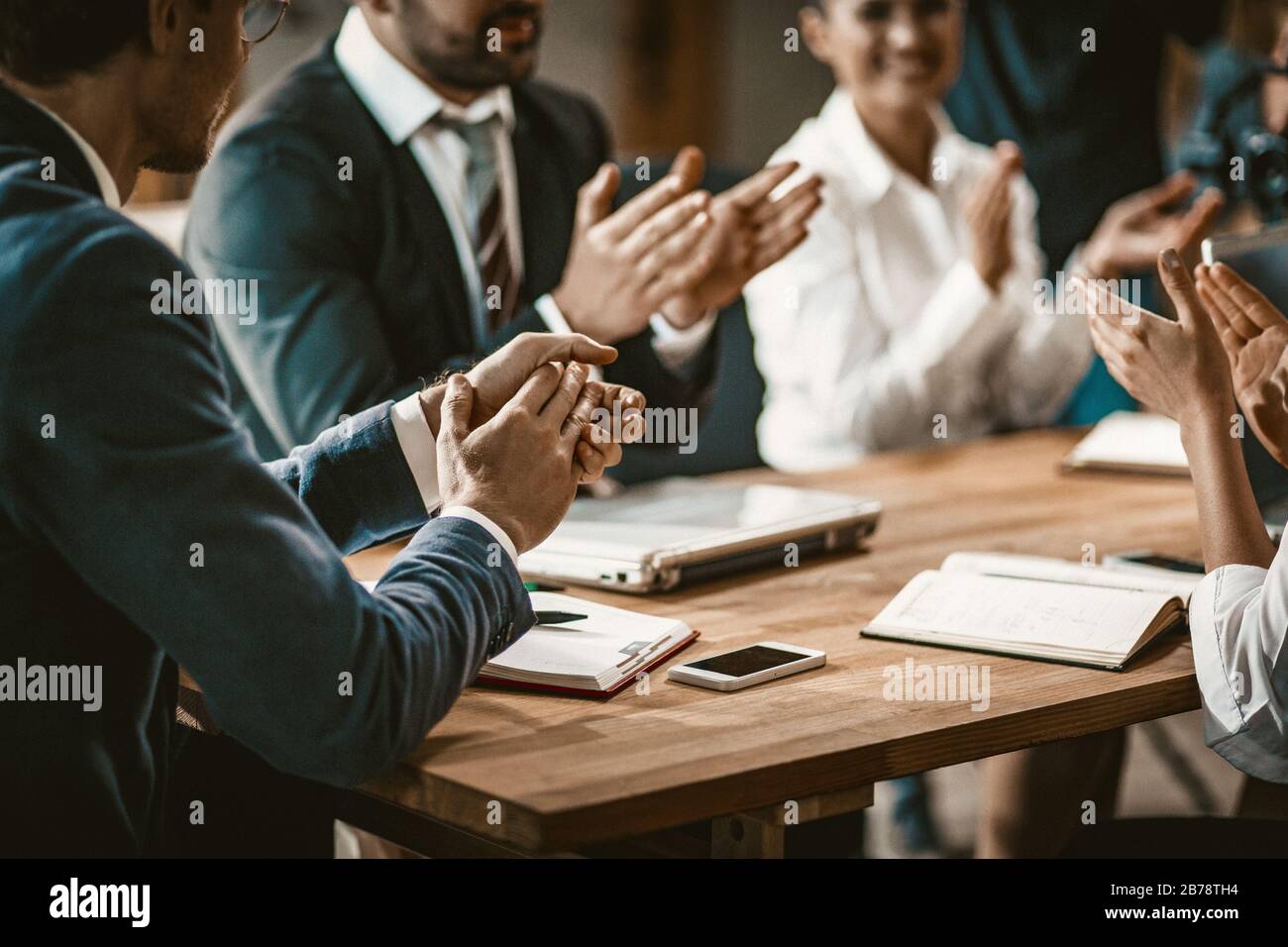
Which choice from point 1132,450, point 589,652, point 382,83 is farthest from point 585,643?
point 1132,450

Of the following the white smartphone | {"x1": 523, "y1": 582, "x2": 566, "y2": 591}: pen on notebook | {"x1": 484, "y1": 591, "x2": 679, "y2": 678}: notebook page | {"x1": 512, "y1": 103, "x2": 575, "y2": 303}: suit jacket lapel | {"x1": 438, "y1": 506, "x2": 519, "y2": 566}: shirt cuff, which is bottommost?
the white smartphone

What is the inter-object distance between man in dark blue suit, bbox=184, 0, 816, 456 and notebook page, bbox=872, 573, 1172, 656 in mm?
691

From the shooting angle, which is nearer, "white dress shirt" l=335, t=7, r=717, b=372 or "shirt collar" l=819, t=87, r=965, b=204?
"white dress shirt" l=335, t=7, r=717, b=372

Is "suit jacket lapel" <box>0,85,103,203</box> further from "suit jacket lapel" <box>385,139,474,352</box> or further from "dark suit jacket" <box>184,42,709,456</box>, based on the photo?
"suit jacket lapel" <box>385,139,474,352</box>

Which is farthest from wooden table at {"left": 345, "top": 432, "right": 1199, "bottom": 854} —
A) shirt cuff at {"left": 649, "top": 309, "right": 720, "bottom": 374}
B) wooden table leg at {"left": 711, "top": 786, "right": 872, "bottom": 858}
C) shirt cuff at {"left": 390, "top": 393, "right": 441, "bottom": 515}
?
shirt cuff at {"left": 649, "top": 309, "right": 720, "bottom": 374}

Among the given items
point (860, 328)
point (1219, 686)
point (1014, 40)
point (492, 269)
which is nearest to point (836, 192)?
point (860, 328)

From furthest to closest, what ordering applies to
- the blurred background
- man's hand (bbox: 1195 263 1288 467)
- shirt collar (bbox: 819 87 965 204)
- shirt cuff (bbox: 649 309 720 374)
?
the blurred background → shirt collar (bbox: 819 87 965 204) → shirt cuff (bbox: 649 309 720 374) → man's hand (bbox: 1195 263 1288 467)

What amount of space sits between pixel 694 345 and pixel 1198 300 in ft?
2.96

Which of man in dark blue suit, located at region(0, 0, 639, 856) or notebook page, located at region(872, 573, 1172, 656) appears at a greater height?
man in dark blue suit, located at region(0, 0, 639, 856)

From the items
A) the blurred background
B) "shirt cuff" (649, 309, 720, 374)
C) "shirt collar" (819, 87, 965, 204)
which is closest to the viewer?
"shirt cuff" (649, 309, 720, 374)

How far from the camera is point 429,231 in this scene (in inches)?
84.4

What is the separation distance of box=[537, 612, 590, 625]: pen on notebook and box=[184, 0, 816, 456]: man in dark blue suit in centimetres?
57

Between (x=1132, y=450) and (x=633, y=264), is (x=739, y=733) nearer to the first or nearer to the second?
(x=633, y=264)

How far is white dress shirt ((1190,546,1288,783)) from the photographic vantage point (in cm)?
123
